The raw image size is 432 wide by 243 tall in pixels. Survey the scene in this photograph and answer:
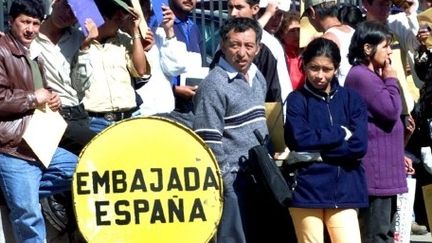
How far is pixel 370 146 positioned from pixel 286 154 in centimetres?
59

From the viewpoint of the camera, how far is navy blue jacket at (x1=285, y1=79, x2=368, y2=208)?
30.7 feet

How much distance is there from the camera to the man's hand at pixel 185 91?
1035cm

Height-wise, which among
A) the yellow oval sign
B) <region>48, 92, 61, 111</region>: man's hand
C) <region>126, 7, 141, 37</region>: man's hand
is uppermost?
<region>126, 7, 141, 37</region>: man's hand

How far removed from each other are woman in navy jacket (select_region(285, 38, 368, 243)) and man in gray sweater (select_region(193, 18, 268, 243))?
311 mm

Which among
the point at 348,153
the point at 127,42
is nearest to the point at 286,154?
the point at 348,153

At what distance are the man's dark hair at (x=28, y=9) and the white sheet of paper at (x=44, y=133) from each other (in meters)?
0.63

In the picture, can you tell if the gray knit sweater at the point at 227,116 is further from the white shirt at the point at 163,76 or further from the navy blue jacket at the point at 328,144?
the white shirt at the point at 163,76

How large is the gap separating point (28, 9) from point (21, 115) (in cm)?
70

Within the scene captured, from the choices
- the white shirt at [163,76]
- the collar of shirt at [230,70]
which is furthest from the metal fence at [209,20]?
the collar of shirt at [230,70]

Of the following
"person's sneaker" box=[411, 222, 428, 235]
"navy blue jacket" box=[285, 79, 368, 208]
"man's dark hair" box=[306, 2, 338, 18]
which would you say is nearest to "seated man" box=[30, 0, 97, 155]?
"navy blue jacket" box=[285, 79, 368, 208]

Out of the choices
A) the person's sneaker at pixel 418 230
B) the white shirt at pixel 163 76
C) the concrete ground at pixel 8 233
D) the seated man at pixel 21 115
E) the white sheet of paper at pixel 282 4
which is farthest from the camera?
the person's sneaker at pixel 418 230

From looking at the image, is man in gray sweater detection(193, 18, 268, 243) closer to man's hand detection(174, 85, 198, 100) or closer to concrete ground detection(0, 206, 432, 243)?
man's hand detection(174, 85, 198, 100)

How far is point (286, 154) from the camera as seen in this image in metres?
9.76

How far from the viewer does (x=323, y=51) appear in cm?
948
